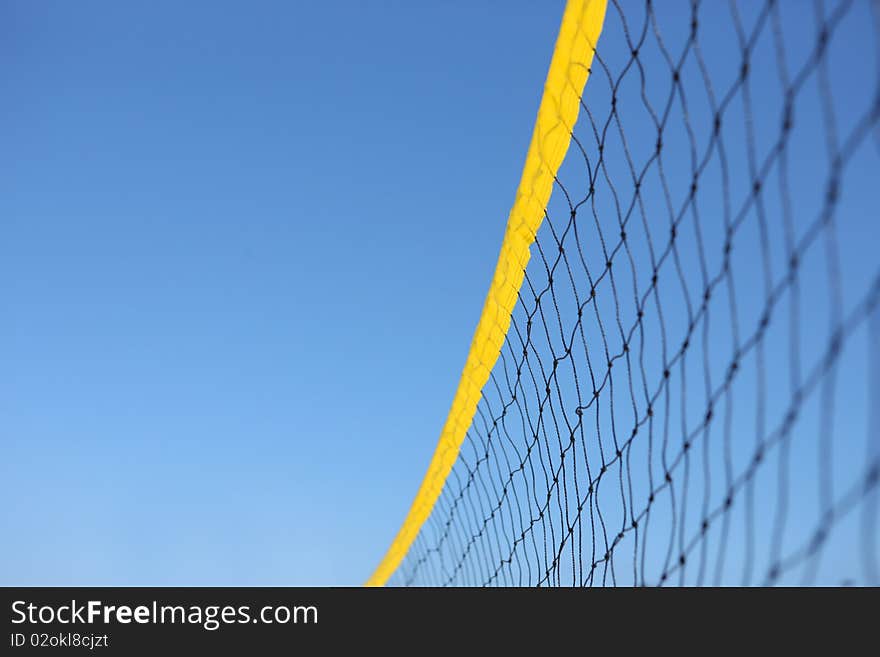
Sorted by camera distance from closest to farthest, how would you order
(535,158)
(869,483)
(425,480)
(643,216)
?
(869,483), (643,216), (535,158), (425,480)

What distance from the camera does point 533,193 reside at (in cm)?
279

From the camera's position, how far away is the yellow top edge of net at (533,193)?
2.32 meters

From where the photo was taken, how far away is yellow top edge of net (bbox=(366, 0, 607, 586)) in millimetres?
2316
